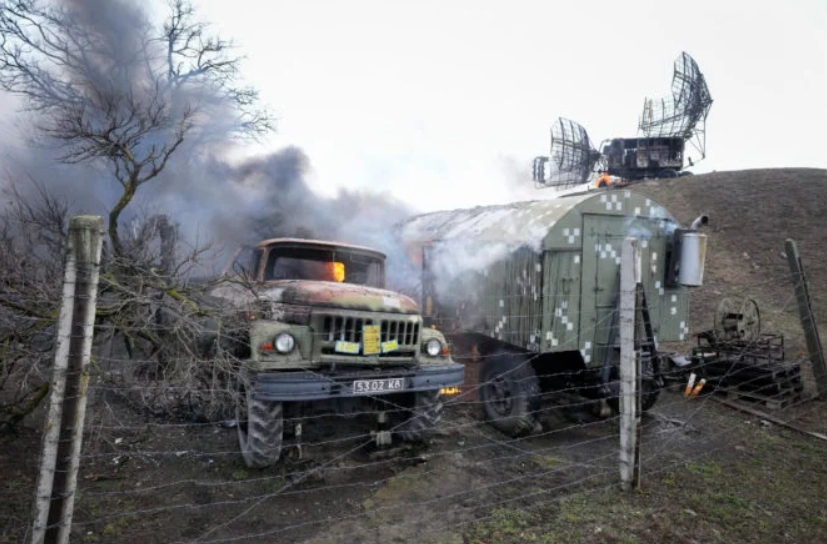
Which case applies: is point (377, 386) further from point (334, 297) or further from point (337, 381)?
point (334, 297)

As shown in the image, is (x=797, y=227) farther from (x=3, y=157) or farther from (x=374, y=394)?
(x=3, y=157)

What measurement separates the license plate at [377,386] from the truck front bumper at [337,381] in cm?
1

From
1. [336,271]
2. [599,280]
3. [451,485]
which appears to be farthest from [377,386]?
[599,280]


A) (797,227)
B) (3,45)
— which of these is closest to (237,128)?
(3,45)

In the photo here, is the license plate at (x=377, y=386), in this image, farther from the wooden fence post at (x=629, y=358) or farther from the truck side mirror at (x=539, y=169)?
the truck side mirror at (x=539, y=169)

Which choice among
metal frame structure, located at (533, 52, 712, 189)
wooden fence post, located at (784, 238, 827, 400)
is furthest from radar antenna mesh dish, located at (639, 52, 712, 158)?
wooden fence post, located at (784, 238, 827, 400)

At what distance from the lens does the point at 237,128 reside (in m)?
21.0

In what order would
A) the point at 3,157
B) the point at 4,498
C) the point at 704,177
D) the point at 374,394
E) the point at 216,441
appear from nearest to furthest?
1. the point at 4,498
2. the point at 374,394
3. the point at 216,441
4. the point at 3,157
5. the point at 704,177

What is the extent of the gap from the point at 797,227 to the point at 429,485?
884 inches

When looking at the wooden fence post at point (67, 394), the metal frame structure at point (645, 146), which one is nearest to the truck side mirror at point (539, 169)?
the metal frame structure at point (645, 146)

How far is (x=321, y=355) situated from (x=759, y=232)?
21998 millimetres

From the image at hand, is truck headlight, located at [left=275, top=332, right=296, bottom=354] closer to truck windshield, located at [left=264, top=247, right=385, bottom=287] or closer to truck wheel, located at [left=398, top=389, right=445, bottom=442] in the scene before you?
truck windshield, located at [left=264, top=247, right=385, bottom=287]

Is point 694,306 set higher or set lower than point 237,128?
lower

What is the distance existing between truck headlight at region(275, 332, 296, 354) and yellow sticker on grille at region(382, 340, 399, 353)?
0.96m
